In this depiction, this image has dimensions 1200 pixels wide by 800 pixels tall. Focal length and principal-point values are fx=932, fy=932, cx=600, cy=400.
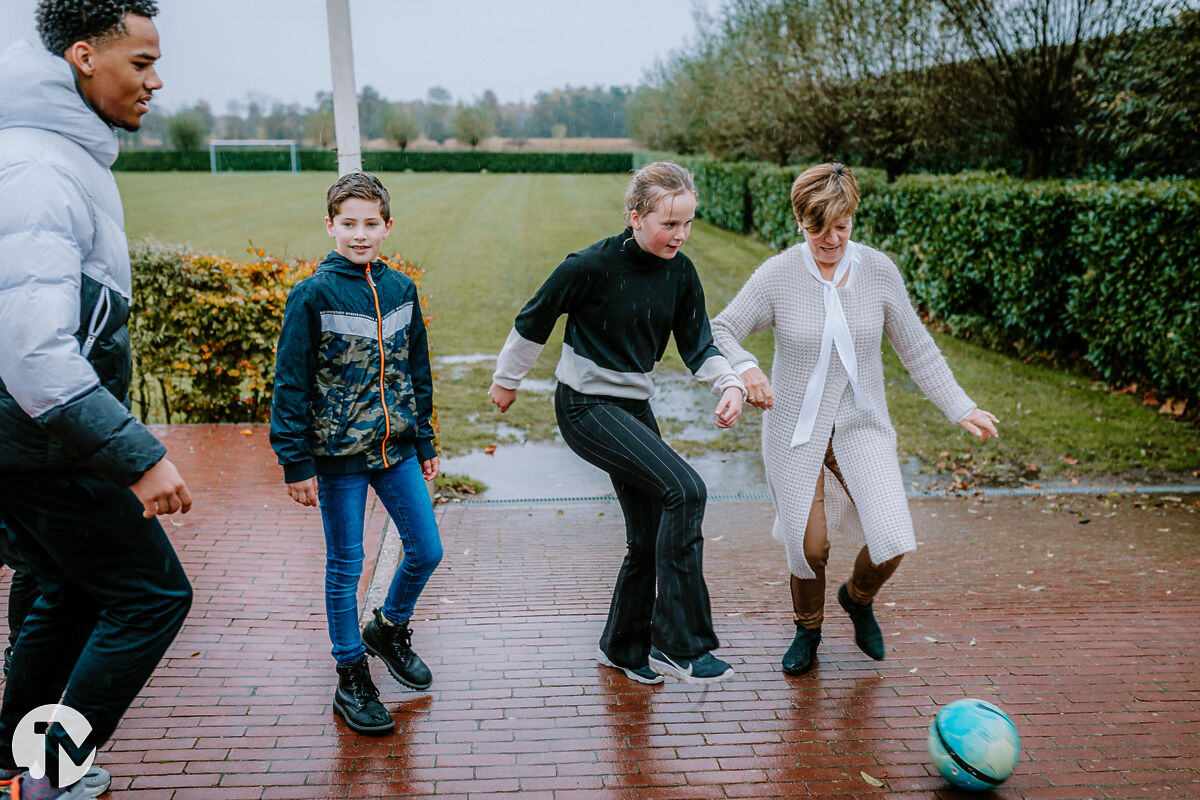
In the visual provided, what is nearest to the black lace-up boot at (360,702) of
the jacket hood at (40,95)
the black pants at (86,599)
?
the black pants at (86,599)

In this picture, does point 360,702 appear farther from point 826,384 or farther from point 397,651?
point 826,384

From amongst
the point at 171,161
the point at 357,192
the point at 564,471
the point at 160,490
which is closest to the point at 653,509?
the point at 357,192

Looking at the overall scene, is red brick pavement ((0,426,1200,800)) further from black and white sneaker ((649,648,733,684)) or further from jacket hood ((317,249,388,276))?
jacket hood ((317,249,388,276))

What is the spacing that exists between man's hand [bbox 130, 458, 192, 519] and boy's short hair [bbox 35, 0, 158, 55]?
44.2 inches

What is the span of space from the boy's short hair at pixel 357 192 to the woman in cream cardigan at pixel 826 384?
1.39 m

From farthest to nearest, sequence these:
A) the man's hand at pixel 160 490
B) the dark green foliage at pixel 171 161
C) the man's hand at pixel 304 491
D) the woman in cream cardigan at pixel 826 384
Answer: the dark green foliage at pixel 171 161, the woman in cream cardigan at pixel 826 384, the man's hand at pixel 304 491, the man's hand at pixel 160 490

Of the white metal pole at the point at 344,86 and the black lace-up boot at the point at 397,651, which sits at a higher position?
the white metal pole at the point at 344,86

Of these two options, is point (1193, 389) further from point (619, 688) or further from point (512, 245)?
point (512, 245)

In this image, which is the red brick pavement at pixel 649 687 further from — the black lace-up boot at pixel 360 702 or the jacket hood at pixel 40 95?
the jacket hood at pixel 40 95

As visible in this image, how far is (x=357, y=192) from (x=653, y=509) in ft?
5.22

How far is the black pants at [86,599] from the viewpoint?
8.02ft

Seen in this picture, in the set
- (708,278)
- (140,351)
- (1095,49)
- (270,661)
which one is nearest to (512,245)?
(708,278)

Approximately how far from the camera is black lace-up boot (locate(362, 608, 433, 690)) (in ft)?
11.9

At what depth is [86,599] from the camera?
2711 mm
